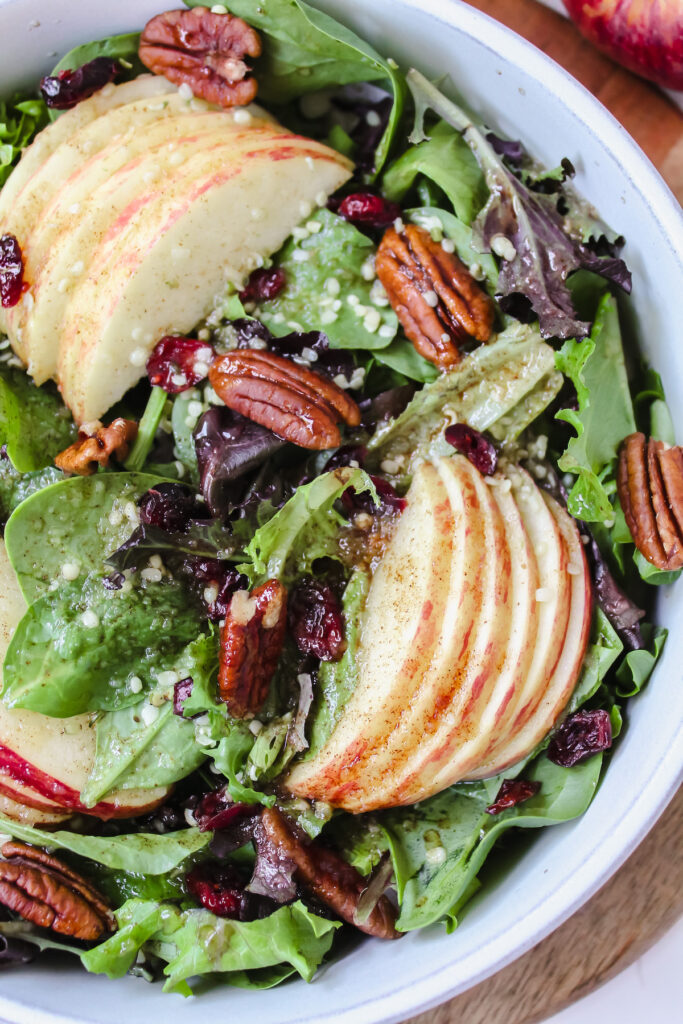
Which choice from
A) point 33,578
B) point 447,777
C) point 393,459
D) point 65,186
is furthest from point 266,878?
point 65,186

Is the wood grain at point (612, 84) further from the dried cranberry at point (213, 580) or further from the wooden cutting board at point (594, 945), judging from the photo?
the wooden cutting board at point (594, 945)

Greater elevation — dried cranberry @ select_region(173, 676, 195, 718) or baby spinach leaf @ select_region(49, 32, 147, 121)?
baby spinach leaf @ select_region(49, 32, 147, 121)

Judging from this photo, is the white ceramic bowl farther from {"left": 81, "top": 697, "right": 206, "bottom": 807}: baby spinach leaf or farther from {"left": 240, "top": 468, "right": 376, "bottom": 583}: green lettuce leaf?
{"left": 240, "top": 468, "right": 376, "bottom": 583}: green lettuce leaf

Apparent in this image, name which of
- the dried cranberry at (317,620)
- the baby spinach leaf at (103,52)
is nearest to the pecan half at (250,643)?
the dried cranberry at (317,620)

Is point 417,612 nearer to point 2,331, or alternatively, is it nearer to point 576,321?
point 576,321

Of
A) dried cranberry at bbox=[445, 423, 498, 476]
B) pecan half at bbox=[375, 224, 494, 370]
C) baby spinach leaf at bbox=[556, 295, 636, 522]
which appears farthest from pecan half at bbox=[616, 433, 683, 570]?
pecan half at bbox=[375, 224, 494, 370]
